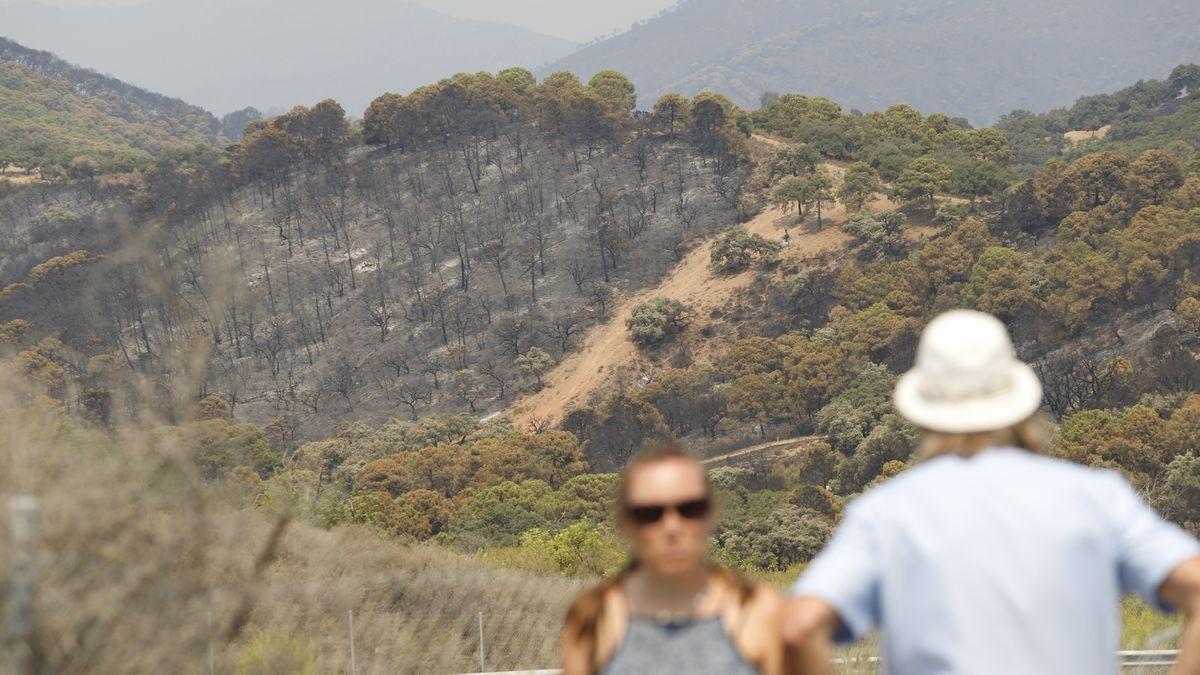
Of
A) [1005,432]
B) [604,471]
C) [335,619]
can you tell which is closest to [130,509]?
[1005,432]

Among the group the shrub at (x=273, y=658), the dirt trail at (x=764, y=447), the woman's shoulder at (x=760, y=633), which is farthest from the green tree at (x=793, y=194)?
the woman's shoulder at (x=760, y=633)

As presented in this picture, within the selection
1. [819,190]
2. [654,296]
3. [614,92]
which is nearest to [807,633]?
[654,296]

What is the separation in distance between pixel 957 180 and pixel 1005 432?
191ft

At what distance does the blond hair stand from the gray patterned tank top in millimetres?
551

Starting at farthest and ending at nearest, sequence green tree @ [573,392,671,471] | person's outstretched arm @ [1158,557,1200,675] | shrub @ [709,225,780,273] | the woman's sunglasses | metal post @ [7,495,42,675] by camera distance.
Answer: shrub @ [709,225,780,273], green tree @ [573,392,671,471], metal post @ [7,495,42,675], the woman's sunglasses, person's outstretched arm @ [1158,557,1200,675]

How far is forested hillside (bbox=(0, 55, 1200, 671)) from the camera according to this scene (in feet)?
49.7

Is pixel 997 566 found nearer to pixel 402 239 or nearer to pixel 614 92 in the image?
pixel 402 239

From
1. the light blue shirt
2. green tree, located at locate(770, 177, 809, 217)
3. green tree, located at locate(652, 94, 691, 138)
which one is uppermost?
the light blue shirt

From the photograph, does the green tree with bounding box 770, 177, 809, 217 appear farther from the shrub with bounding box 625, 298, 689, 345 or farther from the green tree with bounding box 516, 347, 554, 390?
the green tree with bounding box 516, 347, 554, 390

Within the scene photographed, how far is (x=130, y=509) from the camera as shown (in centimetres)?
346

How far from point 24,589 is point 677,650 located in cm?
147

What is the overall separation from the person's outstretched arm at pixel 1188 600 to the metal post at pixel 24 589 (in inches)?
87.4

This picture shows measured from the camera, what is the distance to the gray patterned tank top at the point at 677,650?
2.11 metres

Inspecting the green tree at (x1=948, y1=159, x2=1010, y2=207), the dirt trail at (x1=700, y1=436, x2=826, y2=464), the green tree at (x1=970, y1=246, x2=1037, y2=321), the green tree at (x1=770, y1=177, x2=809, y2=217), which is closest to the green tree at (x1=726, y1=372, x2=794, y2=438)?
the dirt trail at (x1=700, y1=436, x2=826, y2=464)
